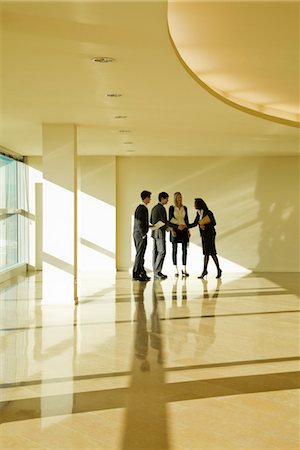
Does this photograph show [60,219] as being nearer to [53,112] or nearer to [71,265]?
[71,265]

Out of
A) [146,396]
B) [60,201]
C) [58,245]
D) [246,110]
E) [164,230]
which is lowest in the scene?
[146,396]

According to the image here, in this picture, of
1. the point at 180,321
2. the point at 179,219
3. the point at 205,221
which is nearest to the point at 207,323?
the point at 180,321

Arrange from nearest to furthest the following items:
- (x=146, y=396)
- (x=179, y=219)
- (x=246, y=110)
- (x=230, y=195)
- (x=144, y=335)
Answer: (x=146, y=396), (x=144, y=335), (x=246, y=110), (x=179, y=219), (x=230, y=195)

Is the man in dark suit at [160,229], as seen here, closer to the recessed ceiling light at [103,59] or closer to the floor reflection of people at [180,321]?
the floor reflection of people at [180,321]

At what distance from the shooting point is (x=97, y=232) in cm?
1691

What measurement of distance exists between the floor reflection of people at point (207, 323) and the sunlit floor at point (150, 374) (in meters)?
0.02

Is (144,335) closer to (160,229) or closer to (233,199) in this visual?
(160,229)

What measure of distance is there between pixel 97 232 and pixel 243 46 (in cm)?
960

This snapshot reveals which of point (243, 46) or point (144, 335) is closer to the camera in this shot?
point (243, 46)

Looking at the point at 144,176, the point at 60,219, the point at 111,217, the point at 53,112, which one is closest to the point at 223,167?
the point at 144,176

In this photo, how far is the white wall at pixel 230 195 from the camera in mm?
17125

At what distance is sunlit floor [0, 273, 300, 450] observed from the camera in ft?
15.4

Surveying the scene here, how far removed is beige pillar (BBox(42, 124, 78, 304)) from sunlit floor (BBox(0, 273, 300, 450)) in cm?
39

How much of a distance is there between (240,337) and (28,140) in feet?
22.5
